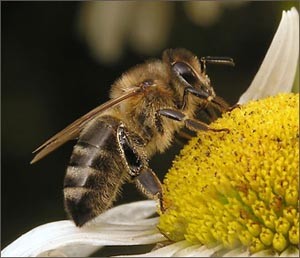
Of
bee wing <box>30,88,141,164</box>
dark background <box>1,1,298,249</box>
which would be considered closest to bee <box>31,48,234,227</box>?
bee wing <box>30,88,141,164</box>

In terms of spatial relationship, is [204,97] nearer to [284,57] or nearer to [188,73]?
[188,73]

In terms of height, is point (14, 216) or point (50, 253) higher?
point (50, 253)

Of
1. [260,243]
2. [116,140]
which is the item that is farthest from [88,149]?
[260,243]

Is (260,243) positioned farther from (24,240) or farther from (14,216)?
(14,216)

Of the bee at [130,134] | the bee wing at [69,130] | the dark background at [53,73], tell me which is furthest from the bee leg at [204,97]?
the dark background at [53,73]

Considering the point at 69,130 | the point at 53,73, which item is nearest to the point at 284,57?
the point at 69,130
